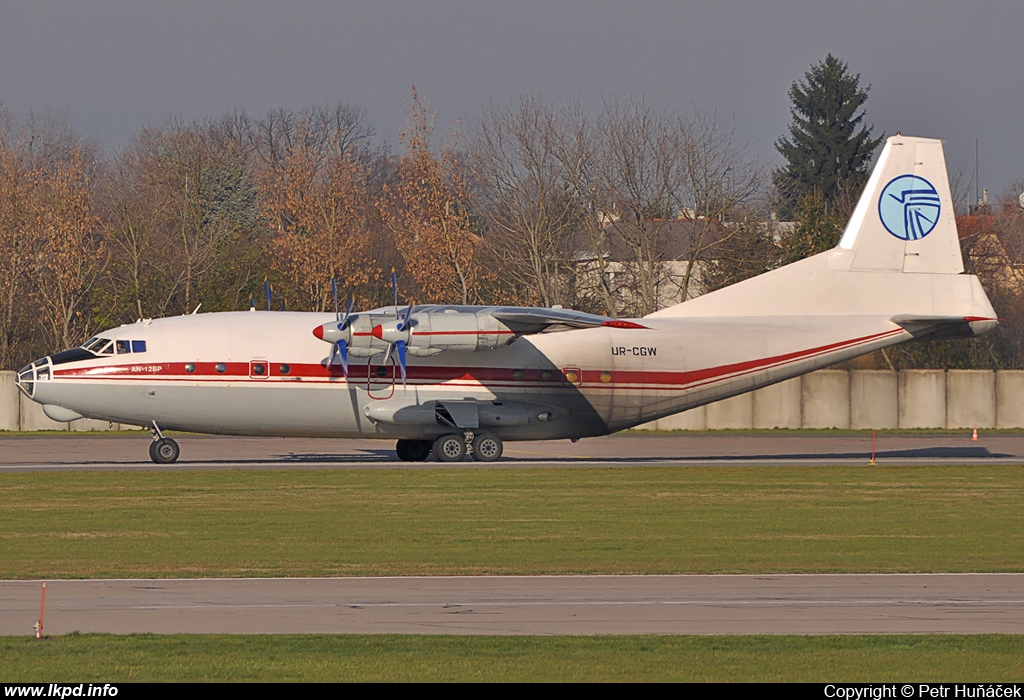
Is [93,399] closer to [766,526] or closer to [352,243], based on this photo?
[766,526]

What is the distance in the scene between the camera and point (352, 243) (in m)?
62.8

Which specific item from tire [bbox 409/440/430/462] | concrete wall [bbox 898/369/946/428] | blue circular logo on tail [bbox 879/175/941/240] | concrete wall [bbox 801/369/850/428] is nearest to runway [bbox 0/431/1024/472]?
tire [bbox 409/440/430/462]

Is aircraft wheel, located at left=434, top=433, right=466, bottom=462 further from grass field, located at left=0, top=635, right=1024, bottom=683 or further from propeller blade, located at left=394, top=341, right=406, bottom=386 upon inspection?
grass field, located at left=0, top=635, right=1024, bottom=683

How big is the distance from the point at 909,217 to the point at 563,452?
13795 millimetres

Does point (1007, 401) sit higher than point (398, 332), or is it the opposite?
point (398, 332)

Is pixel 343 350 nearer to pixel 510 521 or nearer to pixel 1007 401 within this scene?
pixel 510 521

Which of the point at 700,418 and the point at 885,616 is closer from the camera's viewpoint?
the point at 885,616

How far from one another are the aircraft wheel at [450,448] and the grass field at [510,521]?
8.47ft

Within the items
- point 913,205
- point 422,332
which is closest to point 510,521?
point 422,332

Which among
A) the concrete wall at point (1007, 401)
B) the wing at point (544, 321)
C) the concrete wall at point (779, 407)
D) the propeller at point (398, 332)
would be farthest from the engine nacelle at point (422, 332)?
the concrete wall at point (1007, 401)

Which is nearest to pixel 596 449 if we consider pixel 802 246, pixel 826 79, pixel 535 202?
pixel 535 202

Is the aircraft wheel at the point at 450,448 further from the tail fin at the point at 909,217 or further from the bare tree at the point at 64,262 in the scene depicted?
the bare tree at the point at 64,262

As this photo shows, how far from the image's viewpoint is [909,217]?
3722 cm
